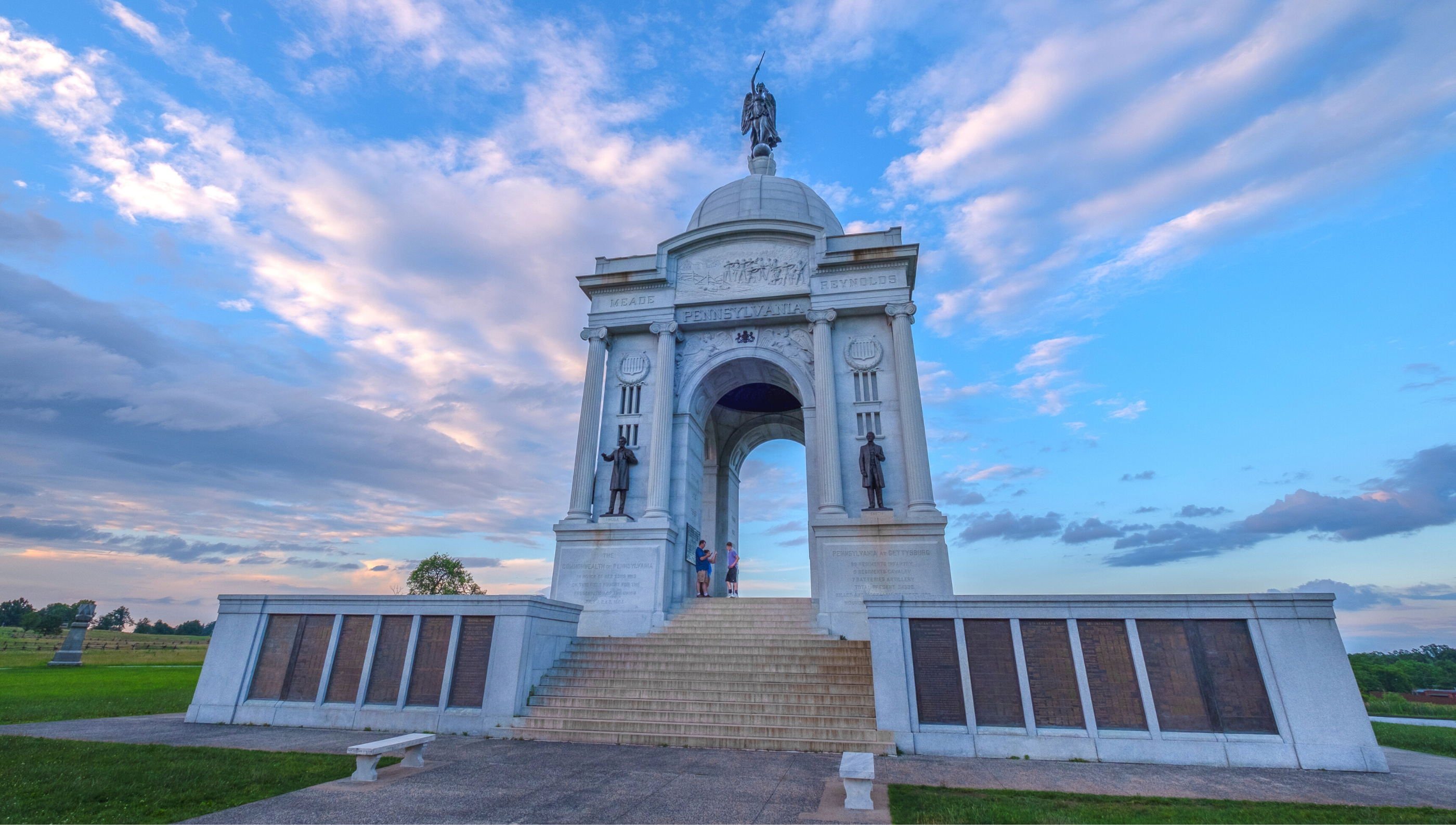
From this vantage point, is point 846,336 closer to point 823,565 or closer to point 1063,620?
point 823,565

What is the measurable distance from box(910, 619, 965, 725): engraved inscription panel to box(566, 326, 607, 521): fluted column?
12604 mm

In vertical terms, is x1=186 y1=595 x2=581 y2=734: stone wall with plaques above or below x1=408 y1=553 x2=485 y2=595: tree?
below

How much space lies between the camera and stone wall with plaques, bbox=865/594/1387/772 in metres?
10.5

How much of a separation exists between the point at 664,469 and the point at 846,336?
8.35m

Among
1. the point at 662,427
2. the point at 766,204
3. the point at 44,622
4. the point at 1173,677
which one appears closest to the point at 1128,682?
the point at 1173,677

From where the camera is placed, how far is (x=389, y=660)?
44.3 feet

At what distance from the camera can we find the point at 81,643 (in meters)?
31.2

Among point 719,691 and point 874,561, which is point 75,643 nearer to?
point 719,691

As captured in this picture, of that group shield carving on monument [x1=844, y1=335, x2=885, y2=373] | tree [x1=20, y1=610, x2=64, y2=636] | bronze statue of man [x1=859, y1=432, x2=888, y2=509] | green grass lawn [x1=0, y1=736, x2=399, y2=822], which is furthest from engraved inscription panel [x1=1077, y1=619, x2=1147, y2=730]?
tree [x1=20, y1=610, x2=64, y2=636]

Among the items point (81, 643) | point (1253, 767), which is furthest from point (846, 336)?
point (81, 643)

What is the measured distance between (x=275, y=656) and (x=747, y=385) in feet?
61.8

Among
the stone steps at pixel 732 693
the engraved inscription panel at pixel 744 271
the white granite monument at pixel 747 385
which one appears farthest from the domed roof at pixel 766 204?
the stone steps at pixel 732 693

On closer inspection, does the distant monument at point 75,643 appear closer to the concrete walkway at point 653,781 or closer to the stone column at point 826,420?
the concrete walkway at point 653,781

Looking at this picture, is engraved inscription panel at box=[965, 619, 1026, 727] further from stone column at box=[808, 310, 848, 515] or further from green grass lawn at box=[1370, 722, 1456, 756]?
stone column at box=[808, 310, 848, 515]
